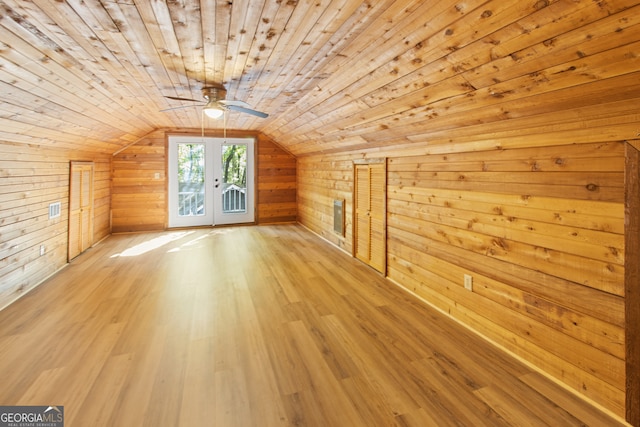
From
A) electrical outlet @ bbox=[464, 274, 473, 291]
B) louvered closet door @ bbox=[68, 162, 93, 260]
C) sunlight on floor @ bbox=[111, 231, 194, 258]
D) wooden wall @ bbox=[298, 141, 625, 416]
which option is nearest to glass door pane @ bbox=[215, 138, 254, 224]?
sunlight on floor @ bbox=[111, 231, 194, 258]

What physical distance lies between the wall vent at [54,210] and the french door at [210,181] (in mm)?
2622

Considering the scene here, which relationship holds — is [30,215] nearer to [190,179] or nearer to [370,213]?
[190,179]

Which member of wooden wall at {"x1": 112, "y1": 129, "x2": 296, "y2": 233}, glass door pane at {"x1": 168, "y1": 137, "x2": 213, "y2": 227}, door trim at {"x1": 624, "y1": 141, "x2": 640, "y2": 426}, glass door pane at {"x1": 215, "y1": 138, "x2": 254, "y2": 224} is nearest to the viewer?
door trim at {"x1": 624, "y1": 141, "x2": 640, "y2": 426}

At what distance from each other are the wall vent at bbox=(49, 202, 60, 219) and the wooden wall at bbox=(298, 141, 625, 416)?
4.53 meters

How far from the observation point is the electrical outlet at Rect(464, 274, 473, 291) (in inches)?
106

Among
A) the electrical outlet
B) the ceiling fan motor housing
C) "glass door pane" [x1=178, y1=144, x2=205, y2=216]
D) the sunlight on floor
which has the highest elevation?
the ceiling fan motor housing

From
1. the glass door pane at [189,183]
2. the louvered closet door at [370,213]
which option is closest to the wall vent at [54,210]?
the glass door pane at [189,183]

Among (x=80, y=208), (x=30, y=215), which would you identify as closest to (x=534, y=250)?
(x=30, y=215)

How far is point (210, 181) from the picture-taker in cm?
721

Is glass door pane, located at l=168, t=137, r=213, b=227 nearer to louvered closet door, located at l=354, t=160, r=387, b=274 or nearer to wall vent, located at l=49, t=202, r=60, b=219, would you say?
wall vent, located at l=49, t=202, r=60, b=219

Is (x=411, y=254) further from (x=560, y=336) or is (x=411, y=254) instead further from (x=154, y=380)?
(x=154, y=380)

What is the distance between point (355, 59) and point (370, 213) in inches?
92.1

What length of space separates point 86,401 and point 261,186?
601cm

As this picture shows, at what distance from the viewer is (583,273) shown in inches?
73.7
